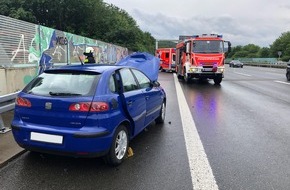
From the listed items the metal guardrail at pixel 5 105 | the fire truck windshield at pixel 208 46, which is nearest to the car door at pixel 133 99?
the metal guardrail at pixel 5 105

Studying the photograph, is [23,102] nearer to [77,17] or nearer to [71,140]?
[71,140]

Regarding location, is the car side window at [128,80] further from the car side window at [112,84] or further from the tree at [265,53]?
the tree at [265,53]

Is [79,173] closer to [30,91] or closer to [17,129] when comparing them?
[17,129]

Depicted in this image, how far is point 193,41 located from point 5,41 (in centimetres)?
1244

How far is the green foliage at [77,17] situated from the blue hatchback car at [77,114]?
40.9 meters

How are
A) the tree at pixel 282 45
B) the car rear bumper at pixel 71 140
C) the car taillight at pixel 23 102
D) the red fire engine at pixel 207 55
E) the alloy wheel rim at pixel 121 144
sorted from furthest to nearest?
the tree at pixel 282 45
the red fire engine at pixel 207 55
the alloy wheel rim at pixel 121 144
the car taillight at pixel 23 102
the car rear bumper at pixel 71 140

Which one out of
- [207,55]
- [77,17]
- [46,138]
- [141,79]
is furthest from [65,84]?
[77,17]

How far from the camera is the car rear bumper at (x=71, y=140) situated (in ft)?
14.5

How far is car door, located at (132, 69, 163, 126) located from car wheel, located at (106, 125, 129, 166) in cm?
114

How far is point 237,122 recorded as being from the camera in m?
8.16

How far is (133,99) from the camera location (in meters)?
5.39

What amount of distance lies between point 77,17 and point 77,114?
1868 inches

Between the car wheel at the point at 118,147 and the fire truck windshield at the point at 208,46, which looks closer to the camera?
the car wheel at the point at 118,147

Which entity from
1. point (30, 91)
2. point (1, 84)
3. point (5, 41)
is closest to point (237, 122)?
point (30, 91)
